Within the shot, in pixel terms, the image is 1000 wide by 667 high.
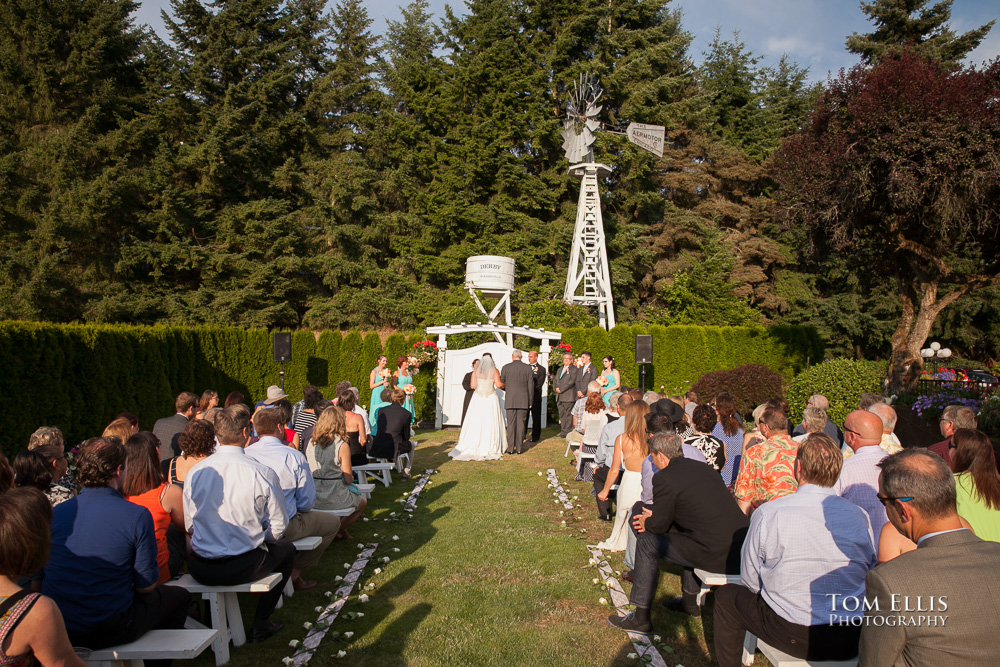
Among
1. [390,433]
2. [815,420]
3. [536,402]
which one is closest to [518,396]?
[536,402]

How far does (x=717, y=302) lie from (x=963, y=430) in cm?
2210

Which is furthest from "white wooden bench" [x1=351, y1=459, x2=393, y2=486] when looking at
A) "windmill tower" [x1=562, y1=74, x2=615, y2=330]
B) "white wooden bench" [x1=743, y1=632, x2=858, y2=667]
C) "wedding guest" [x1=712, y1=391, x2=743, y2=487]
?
"windmill tower" [x1=562, y1=74, x2=615, y2=330]

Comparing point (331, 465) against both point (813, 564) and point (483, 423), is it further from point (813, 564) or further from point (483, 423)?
point (483, 423)

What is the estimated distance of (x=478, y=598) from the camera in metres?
4.71

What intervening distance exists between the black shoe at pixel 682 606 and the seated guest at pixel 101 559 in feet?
11.4

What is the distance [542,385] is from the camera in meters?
13.4

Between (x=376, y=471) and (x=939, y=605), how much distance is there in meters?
8.05

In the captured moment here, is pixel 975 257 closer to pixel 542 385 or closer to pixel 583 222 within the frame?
pixel 583 222

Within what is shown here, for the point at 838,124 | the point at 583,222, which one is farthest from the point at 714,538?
the point at 583,222

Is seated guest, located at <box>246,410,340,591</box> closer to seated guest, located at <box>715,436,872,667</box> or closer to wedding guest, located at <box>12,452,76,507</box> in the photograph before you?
wedding guest, located at <box>12,452,76,507</box>

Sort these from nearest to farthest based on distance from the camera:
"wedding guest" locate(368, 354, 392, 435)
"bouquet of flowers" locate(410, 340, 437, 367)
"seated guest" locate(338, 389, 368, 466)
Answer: "seated guest" locate(338, 389, 368, 466)
"wedding guest" locate(368, 354, 392, 435)
"bouquet of flowers" locate(410, 340, 437, 367)

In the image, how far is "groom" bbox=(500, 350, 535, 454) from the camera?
11242mm

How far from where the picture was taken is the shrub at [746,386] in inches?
560

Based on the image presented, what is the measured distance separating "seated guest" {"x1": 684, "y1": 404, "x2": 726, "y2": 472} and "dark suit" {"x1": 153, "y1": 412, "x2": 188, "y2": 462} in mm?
4925
